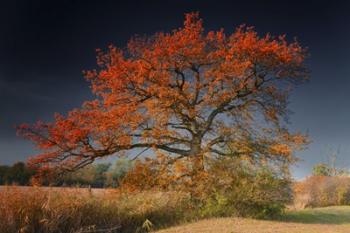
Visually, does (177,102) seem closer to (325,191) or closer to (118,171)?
(118,171)

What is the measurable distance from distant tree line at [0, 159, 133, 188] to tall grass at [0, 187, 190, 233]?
89.1 inches

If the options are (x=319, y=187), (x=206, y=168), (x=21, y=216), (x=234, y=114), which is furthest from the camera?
(x=319, y=187)

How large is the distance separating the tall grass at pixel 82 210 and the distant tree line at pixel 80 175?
7.43 feet

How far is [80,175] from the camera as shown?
21.4 meters

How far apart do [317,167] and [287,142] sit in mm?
22009

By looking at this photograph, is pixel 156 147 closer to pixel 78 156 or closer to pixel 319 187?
pixel 78 156

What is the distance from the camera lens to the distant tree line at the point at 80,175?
19.7 meters

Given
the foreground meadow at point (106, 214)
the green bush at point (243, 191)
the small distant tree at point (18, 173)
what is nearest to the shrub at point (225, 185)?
the green bush at point (243, 191)

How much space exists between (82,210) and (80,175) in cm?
719

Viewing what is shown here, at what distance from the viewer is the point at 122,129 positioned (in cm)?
1958

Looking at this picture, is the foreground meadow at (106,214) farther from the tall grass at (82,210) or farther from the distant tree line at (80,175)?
the distant tree line at (80,175)

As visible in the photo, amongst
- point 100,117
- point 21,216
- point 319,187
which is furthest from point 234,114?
point 319,187

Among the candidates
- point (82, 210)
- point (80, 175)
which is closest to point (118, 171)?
point (80, 175)

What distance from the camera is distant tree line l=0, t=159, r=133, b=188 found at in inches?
777
